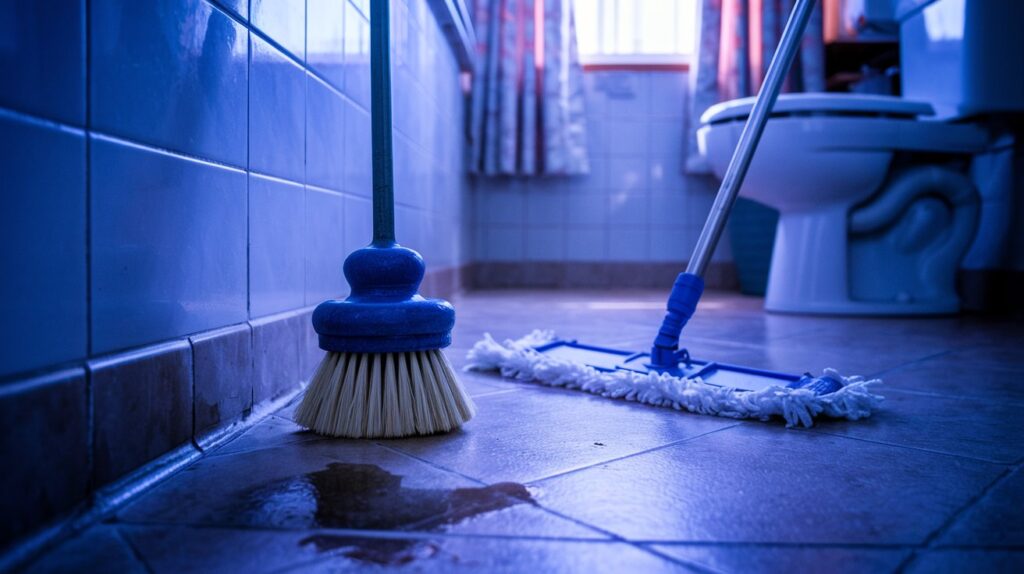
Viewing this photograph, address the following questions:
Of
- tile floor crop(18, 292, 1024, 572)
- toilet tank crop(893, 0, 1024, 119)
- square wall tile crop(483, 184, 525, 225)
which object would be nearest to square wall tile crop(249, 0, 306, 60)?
tile floor crop(18, 292, 1024, 572)

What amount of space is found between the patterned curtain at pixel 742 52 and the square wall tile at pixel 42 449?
256 cm

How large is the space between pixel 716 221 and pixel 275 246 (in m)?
0.53

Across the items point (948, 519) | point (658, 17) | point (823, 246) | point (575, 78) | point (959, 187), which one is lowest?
point (948, 519)

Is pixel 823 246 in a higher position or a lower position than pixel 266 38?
lower

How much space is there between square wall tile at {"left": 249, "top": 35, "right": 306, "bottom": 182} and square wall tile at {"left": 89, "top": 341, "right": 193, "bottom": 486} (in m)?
0.25

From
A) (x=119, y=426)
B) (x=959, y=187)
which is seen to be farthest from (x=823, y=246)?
(x=119, y=426)

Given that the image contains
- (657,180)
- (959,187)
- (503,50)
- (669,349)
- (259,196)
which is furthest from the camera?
(657,180)

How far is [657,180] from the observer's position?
→ 9.61ft

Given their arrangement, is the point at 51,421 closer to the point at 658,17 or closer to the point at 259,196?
the point at 259,196

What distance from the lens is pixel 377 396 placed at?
665 mm

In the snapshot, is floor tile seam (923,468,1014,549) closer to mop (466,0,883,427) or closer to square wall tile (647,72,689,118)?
mop (466,0,883,427)

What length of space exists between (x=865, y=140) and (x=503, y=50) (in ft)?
4.50

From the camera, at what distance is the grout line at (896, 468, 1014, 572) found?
0.43 metres

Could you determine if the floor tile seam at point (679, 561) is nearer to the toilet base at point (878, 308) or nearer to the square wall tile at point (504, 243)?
the toilet base at point (878, 308)
